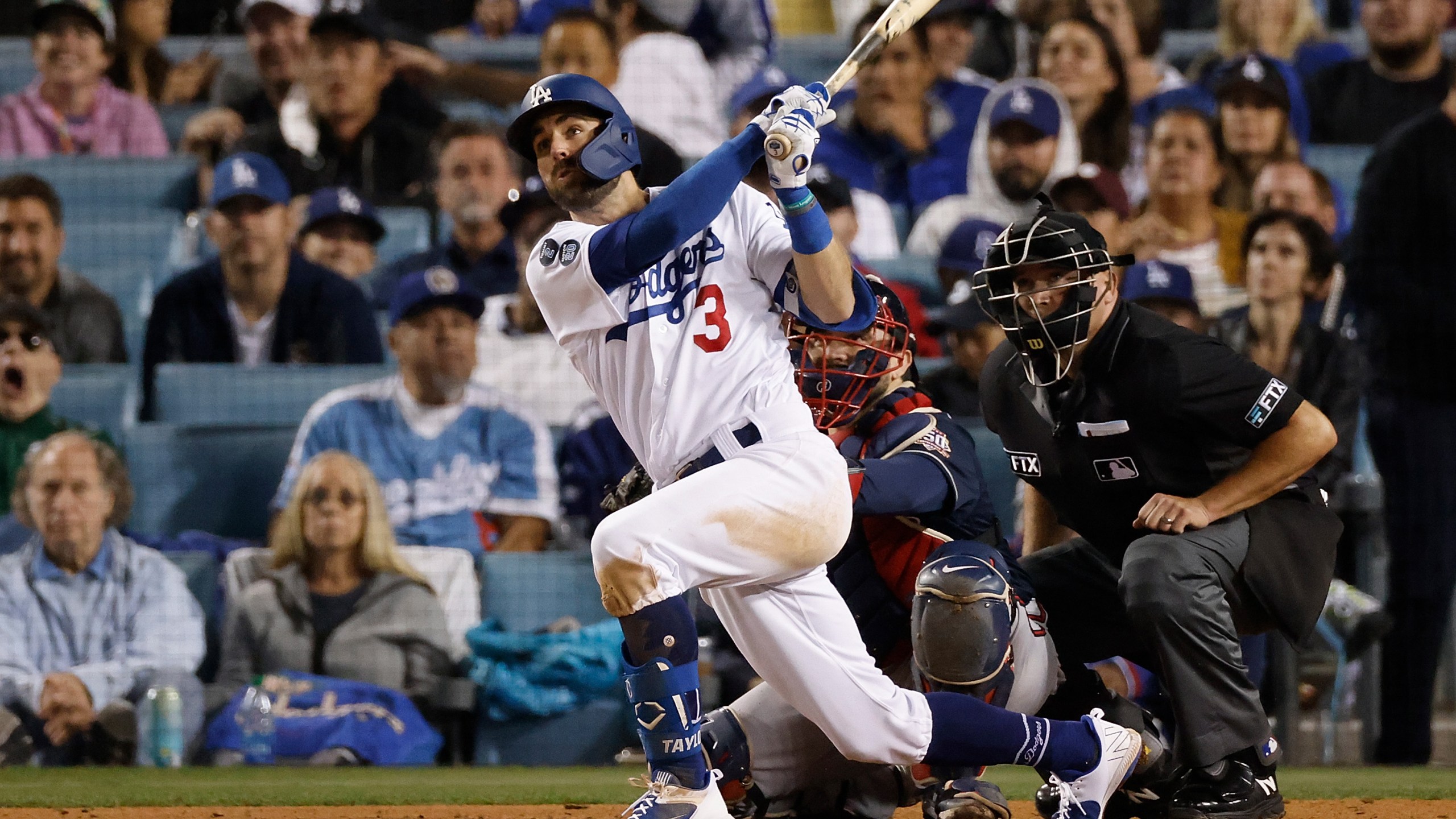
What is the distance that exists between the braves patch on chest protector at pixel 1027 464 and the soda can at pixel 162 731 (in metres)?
2.81

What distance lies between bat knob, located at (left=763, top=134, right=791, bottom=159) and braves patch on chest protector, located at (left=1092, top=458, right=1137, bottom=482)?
1250mm

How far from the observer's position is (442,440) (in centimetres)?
573

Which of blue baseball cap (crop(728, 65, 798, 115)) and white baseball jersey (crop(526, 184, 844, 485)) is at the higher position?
blue baseball cap (crop(728, 65, 798, 115))

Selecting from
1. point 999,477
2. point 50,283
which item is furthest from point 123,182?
point 999,477

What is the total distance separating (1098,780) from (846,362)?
1000 millimetres

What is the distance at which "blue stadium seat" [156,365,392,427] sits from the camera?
600cm

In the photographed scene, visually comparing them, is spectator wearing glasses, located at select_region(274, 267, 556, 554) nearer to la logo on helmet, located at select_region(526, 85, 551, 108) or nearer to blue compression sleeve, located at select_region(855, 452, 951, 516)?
blue compression sleeve, located at select_region(855, 452, 951, 516)

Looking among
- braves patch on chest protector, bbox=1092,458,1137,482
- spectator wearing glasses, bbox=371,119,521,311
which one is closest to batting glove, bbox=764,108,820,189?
braves patch on chest protector, bbox=1092,458,1137,482

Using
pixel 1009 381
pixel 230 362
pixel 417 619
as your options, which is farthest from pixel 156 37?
pixel 1009 381

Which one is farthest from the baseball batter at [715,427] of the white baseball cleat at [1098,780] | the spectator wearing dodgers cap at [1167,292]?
the spectator wearing dodgers cap at [1167,292]

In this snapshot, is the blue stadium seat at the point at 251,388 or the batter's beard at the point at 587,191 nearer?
the batter's beard at the point at 587,191

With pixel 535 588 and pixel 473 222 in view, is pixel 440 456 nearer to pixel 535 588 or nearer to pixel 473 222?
pixel 535 588

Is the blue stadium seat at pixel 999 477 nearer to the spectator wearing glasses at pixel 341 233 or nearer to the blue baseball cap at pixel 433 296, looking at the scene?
the blue baseball cap at pixel 433 296

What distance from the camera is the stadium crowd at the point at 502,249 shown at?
527cm
